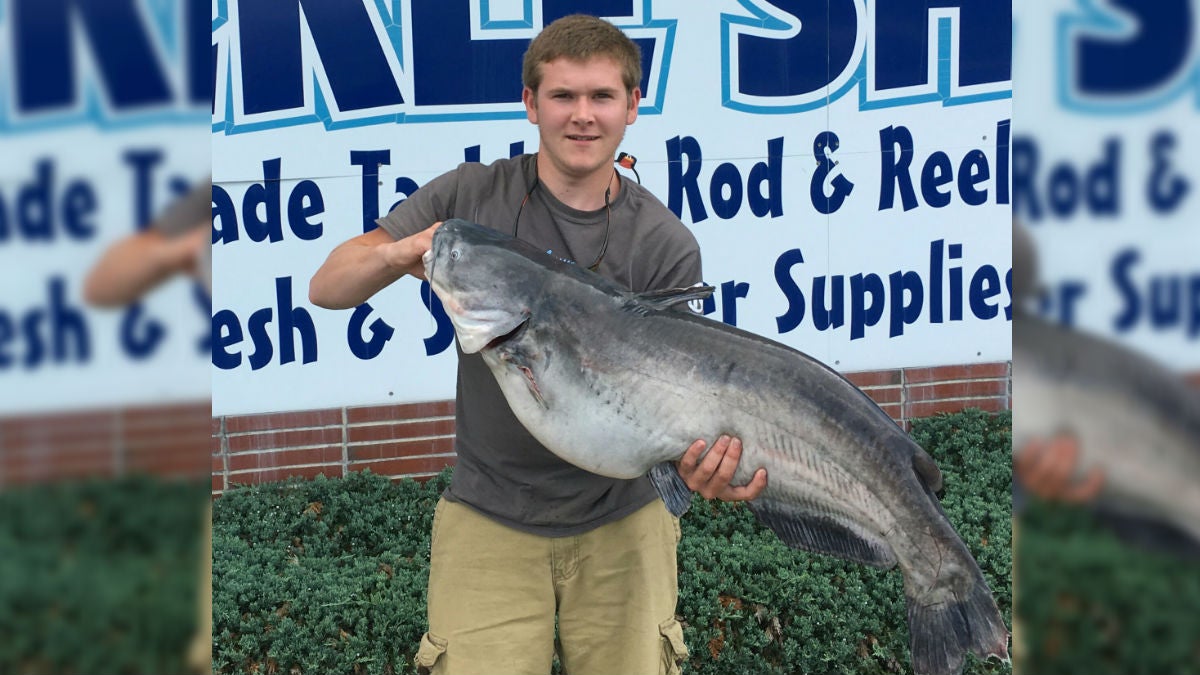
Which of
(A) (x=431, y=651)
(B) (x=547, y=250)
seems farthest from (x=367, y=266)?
(A) (x=431, y=651)

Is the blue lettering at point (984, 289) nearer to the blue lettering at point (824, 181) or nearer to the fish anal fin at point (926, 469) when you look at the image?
the blue lettering at point (824, 181)

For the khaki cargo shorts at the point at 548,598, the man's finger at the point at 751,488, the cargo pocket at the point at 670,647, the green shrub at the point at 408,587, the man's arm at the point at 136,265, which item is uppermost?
the man's arm at the point at 136,265

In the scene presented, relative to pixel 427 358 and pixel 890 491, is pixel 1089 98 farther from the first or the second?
pixel 427 358

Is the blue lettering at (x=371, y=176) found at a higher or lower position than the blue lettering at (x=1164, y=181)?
higher

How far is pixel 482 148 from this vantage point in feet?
18.1

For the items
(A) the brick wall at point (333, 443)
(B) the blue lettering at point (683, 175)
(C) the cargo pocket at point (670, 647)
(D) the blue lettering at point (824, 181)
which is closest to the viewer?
(C) the cargo pocket at point (670, 647)

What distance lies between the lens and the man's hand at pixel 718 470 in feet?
9.33

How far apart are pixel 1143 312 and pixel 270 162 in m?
4.75

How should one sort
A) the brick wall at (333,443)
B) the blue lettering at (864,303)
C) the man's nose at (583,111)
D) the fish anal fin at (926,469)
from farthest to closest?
the blue lettering at (864,303), the brick wall at (333,443), the man's nose at (583,111), the fish anal fin at (926,469)

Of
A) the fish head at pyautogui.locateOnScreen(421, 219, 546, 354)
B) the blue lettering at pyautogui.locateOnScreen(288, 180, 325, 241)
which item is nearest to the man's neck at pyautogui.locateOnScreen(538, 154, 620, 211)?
the fish head at pyautogui.locateOnScreen(421, 219, 546, 354)

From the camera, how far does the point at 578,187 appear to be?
3082 mm

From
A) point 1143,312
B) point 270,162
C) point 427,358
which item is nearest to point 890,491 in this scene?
point 1143,312

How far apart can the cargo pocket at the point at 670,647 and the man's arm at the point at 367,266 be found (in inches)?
47.1

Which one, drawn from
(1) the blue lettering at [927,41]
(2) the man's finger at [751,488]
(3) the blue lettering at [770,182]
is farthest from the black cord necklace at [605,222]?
(1) the blue lettering at [927,41]
